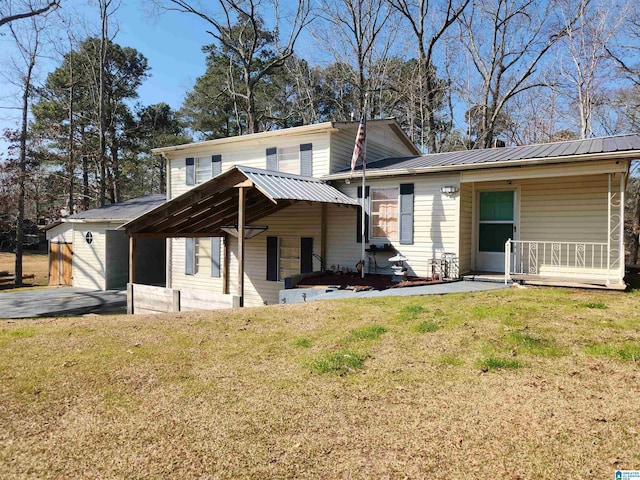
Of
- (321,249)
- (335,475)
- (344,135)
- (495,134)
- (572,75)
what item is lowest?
(335,475)

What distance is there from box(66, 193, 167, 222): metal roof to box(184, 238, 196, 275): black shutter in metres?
3.22

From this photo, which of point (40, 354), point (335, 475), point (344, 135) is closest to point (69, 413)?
point (40, 354)

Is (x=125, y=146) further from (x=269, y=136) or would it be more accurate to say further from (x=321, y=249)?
(x=321, y=249)

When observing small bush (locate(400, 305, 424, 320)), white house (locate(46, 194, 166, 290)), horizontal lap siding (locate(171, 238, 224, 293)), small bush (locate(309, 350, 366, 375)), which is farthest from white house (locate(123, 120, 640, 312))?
white house (locate(46, 194, 166, 290))

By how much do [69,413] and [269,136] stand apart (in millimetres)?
11224

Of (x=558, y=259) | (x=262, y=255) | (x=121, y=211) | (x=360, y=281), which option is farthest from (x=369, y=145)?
(x=121, y=211)

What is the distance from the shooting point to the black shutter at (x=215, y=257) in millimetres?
14394

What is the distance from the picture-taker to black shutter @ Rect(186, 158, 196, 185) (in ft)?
50.4

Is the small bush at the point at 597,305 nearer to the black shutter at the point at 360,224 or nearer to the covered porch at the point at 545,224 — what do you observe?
the covered porch at the point at 545,224

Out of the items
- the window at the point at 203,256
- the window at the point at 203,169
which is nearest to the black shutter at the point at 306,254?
the window at the point at 203,256

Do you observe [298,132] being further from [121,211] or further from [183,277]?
[121,211]

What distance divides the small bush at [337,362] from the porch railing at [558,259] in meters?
5.46

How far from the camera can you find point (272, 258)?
43.4 ft

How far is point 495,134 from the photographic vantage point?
2383cm
